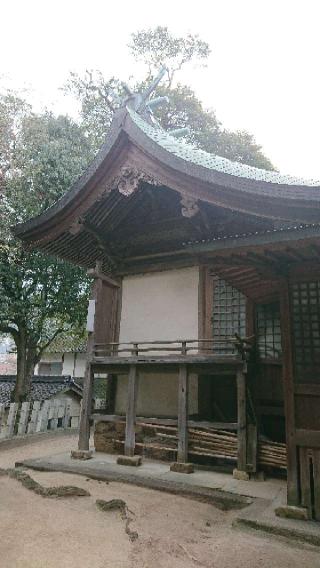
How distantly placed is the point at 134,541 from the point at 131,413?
3626 mm

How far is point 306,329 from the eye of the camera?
17.0 ft

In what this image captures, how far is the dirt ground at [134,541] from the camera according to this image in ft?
11.8

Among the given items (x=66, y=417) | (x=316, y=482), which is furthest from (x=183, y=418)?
(x=66, y=417)

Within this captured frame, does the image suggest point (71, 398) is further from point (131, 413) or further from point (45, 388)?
point (131, 413)

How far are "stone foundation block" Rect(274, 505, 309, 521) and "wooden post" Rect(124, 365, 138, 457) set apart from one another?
11.6 ft

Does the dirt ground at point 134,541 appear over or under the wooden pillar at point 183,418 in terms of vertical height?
under

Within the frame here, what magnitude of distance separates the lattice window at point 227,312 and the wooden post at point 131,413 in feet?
6.45

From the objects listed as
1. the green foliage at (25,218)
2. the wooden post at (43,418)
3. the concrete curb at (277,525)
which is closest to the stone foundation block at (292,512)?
the concrete curb at (277,525)

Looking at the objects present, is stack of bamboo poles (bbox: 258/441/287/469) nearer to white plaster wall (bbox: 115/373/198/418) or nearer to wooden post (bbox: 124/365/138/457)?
white plaster wall (bbox: 115/373/198/418)

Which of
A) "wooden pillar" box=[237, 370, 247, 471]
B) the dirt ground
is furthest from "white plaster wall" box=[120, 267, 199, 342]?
the dirt ground

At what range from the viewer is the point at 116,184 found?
8000 mm

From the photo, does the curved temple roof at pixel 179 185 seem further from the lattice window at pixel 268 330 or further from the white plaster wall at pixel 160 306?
the lattice window at pixel 268 330

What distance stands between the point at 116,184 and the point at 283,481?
6.55 m

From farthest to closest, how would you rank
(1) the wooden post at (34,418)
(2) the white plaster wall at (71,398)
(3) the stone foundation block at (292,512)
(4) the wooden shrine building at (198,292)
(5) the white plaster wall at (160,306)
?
(2) the white plaster wall at (71,398) < (1) the wooden post at (34,418) < (5) the white plaster wall at (160,306) < (4) the wooden shrine building at (198,292) < (3) the stone foundation block at (292,512)
